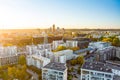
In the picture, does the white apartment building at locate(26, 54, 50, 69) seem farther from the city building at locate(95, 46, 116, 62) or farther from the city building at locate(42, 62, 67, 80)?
the city building at locate(95, 46, 116, 62)

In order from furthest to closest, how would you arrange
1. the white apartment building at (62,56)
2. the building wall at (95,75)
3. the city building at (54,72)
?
the white apartment building at (62,56)
the city building at (54,72)
the building wall at (95,75)

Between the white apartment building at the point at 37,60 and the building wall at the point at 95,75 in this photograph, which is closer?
the building wall at the point at 95,75

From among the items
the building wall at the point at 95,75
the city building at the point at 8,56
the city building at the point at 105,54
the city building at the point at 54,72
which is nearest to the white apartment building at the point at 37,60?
the city building at the point at 8,56

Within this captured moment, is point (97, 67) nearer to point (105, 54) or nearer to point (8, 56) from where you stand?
point (105, 54)

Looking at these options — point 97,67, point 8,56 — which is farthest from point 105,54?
point 8,56

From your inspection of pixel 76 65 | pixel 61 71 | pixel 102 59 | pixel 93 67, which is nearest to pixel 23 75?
pixel 61 71

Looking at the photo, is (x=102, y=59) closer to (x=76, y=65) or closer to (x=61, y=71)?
(x=76, y=65)

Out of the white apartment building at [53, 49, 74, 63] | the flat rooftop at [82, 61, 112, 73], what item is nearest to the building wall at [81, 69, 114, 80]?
A: the flat rooftop at [82, 61, 112, 73]

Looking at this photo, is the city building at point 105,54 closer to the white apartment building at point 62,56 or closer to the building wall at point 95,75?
the white apartment building at point 62,56
